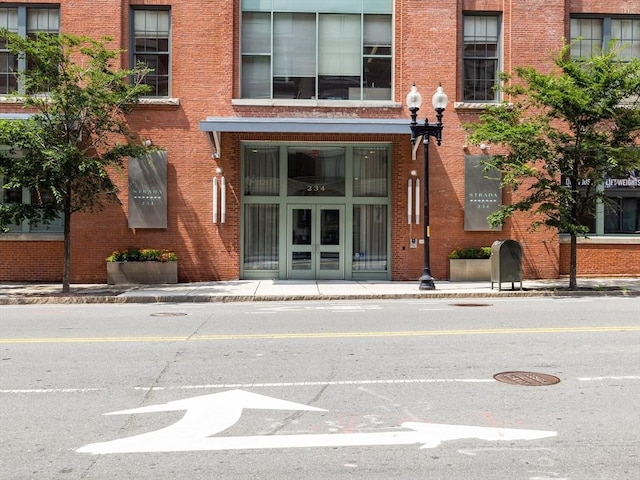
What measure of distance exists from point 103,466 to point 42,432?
1.06 meters

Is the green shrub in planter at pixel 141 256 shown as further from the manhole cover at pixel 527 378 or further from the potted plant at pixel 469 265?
the manhole cover at pixel 527 378

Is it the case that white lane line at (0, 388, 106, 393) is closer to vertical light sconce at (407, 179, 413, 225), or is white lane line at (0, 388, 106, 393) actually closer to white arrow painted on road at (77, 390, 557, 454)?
white arrow painted on road at (77, 390, 557, 454)

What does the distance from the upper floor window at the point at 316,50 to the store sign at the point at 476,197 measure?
146 inches

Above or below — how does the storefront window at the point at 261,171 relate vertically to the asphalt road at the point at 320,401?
above

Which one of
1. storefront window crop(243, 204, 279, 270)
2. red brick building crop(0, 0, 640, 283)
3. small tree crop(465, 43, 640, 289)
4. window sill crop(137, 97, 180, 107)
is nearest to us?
small tree crop(465, 43, 640, 289)

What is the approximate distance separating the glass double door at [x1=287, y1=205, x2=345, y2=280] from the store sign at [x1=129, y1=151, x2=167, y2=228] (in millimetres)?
4078

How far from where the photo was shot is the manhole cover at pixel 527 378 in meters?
6.41

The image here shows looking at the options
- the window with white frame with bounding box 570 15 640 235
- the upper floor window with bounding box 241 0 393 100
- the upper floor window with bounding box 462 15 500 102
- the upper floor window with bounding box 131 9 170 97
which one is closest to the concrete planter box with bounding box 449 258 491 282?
the window with white frame with bounding box 570 15 640 235

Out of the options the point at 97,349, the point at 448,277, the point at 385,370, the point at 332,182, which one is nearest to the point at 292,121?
the point at 332,182

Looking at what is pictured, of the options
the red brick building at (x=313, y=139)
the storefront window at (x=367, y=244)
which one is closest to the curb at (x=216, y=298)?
the red brick building at (x=313, y=139)

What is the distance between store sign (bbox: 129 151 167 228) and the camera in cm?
1852

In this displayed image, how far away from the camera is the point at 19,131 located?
47.6ft

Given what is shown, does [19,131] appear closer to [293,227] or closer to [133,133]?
[133,133]

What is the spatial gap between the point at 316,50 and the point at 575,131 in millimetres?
8240
